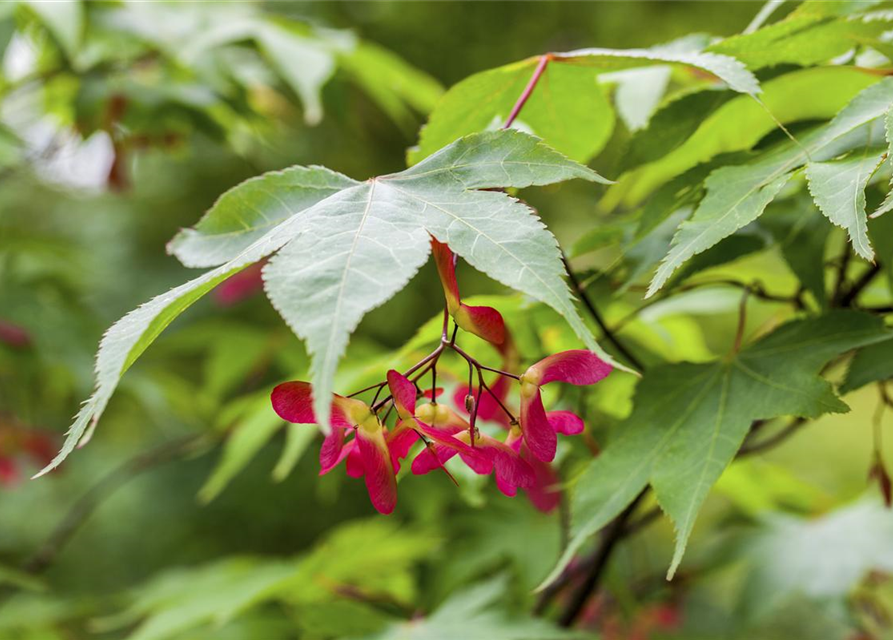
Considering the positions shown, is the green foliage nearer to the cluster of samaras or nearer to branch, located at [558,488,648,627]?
branch, located at [558,488,648,627]

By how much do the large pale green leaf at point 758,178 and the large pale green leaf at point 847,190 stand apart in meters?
0.02

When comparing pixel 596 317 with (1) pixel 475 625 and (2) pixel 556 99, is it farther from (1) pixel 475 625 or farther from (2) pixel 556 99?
(1) pixel 475 625

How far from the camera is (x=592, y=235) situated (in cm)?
56

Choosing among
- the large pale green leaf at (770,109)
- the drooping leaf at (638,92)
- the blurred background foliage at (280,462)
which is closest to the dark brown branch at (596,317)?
the blurred background foliage at (280,462)

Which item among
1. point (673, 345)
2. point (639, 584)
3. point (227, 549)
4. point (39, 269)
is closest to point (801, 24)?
point (673, 345)

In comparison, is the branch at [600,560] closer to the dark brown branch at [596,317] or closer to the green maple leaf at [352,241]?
the dark brown branch at [596,317]

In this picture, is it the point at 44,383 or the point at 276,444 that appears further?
the point at 276,444

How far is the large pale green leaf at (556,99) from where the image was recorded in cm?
53

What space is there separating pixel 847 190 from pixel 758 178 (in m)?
0.06

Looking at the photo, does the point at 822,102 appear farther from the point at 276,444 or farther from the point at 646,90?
the point at 276,444

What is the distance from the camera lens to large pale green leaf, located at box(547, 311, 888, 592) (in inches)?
A: 18.9

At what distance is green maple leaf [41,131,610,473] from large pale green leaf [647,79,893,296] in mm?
64

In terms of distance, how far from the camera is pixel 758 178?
462 mm

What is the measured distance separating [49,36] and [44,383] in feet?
2.28
